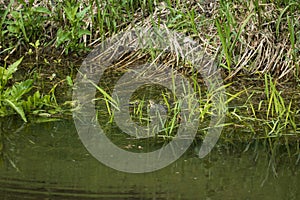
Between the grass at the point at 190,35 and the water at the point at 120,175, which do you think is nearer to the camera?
the water at the point at 120,175

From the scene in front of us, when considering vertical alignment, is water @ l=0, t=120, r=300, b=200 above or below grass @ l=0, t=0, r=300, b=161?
below

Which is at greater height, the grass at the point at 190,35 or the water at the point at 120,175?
the grass at the point at 190,35

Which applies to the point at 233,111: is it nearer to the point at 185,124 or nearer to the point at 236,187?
the point at 185,124

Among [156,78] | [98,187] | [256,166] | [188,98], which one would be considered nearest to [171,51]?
[156,78]

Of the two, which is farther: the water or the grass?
the grass

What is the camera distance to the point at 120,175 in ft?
9.12

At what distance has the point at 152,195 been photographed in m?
2.62

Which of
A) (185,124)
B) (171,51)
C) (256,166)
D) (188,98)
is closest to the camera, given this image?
(256,166)

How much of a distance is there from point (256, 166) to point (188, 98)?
0.67m

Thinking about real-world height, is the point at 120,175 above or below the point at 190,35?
below

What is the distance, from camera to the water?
263cm

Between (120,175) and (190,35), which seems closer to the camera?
(120,175)

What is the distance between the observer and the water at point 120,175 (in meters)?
2.63

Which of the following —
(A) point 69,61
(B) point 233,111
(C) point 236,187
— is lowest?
(C) point 236,187
